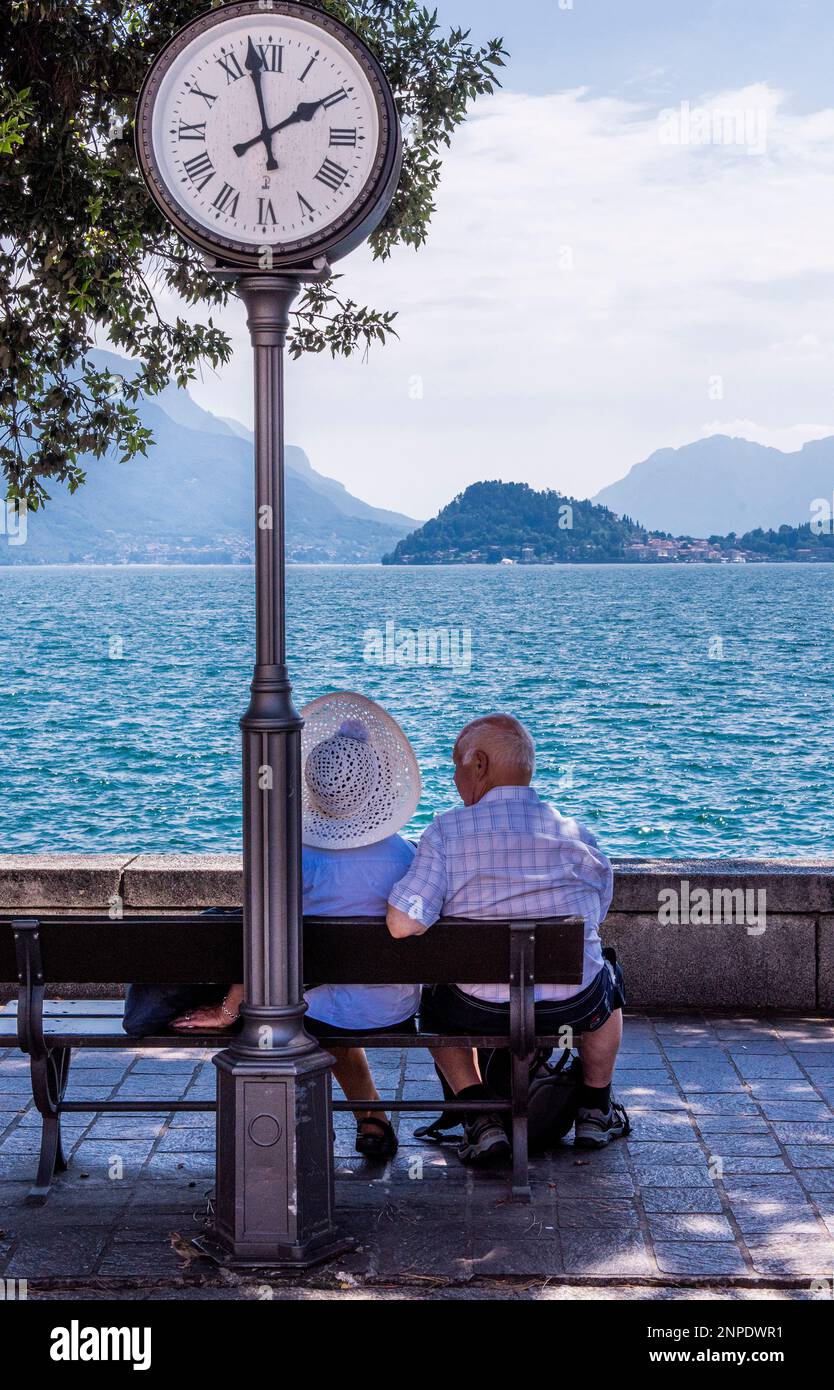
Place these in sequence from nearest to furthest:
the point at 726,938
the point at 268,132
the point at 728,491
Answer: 1. the point at 268,132
2. the point at 726,938
3. the point at 728,491

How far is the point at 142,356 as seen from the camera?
991cm

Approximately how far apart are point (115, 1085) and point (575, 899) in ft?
6.17

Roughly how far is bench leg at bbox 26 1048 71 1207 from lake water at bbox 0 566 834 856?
19287mm

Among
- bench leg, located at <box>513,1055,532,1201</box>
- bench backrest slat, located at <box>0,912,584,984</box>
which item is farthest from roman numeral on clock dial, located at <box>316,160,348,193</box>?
bench leg, located at <box>513,1055,532,1201</box>

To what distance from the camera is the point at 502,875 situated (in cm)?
470

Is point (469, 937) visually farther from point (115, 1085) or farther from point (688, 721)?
point (688, 721)

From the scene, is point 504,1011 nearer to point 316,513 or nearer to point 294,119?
point 294,119

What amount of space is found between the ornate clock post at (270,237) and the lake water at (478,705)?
19.9 m

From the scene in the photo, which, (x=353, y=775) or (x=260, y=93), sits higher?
(x=260, y=93)

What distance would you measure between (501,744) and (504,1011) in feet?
2.57

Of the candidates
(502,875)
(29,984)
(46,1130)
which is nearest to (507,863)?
(502,875)

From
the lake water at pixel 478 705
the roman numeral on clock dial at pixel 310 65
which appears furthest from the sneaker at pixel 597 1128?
the lake water at pixel 478 705

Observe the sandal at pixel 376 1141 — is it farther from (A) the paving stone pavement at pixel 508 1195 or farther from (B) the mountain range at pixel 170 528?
(B) the mountain range at pixel 170 528

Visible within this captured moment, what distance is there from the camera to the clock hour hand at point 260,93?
406 centimetres
